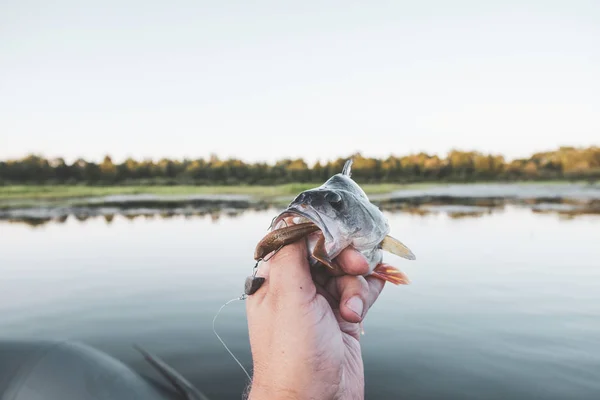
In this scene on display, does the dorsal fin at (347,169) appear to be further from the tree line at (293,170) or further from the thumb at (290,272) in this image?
the tree line at (293,170)

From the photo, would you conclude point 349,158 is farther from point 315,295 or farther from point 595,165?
point 595,165

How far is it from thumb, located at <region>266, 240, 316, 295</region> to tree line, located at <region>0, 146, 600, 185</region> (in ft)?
286

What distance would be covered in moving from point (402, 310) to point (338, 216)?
808 cm

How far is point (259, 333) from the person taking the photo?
3102 mm

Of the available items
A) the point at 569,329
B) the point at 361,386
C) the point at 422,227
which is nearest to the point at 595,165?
the point at 422,227

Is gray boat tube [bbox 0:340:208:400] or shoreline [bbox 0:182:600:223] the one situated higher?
gray boat tube [bbox 0:340:208:400]

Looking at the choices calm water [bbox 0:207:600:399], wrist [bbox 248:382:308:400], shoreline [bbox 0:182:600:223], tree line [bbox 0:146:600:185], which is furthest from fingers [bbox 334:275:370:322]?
tree line [bbox 0:146:600:185]

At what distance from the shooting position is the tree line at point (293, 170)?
93500mm

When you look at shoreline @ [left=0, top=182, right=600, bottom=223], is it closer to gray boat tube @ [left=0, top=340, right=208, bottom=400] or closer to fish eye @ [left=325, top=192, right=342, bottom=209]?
gray boat tube @ [left=0, top=340, right=208, bottom=400]

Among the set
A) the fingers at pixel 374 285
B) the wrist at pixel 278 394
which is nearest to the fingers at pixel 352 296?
the fingers at pixel 374 285

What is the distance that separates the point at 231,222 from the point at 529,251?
49.6 ft

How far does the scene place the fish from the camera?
9.76 ft

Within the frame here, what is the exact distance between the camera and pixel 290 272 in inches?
117

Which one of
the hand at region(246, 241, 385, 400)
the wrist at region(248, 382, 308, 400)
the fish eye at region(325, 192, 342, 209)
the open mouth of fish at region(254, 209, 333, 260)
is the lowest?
the wrist at region(248, 382, 308, 400)
